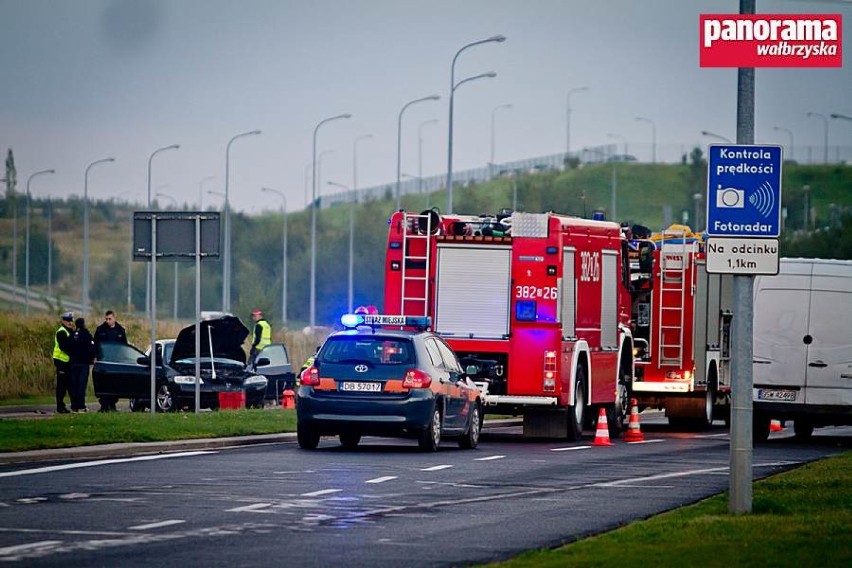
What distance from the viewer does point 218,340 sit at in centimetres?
3612

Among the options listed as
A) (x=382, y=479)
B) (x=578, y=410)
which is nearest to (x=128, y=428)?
(x=382, y=479)

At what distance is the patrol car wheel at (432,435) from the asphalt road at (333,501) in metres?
0.20

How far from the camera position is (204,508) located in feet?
54.1

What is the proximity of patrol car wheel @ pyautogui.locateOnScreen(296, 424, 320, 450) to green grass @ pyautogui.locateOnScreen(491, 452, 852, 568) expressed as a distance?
841 centimetres

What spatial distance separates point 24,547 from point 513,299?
1654 centimetres

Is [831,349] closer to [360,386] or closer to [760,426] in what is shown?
[760,426]

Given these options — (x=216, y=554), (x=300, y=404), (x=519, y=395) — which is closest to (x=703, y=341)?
(x=519, y=395)

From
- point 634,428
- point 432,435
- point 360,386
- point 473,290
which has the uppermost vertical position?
point 473,290

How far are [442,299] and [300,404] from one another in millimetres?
5117

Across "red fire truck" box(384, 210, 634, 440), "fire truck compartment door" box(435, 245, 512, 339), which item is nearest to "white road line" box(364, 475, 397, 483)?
"red fire truck" box(384, 210, 634, 440)

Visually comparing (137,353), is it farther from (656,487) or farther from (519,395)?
(656,487)

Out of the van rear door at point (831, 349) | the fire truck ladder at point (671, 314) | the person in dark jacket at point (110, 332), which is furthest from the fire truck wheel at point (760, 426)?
the person in dark jacket at point (110, 332)

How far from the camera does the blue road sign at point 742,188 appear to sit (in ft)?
49.7

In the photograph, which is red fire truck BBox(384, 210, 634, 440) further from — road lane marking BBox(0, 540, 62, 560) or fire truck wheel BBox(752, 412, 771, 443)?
road lane marking BBox(0, 540, 62, 560)
